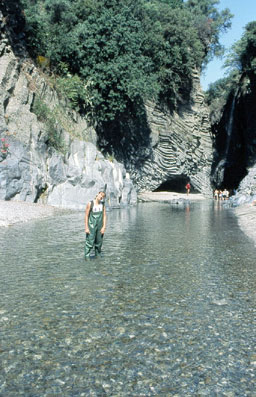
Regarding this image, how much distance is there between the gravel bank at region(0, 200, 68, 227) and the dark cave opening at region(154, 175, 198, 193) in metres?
31.9

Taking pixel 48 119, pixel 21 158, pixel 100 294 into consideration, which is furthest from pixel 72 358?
pixel 48 119

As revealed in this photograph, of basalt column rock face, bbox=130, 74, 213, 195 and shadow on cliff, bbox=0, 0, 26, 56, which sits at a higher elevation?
shadow on cliff, bbox=0, 0, 26, 56

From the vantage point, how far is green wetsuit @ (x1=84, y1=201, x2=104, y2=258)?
10414mm

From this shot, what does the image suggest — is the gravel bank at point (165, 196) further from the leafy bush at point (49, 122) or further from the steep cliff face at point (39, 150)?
the leafy bush at point (49, 122)

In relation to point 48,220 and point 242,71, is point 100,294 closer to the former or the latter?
point 48,220

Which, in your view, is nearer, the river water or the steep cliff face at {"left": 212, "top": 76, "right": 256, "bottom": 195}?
the river water

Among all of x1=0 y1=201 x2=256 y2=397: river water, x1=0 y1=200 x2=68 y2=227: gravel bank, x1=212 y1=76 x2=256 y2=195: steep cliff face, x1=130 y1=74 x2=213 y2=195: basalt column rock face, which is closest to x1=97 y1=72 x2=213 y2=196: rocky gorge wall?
Answer: x1=130 y1=74 x2=213 y2=195: basalt column rock face

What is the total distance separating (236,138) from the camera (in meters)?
53.5

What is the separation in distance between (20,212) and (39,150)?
26.5ft

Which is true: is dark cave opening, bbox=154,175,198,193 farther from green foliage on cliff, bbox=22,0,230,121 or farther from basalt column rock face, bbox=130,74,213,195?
green foliage on cliff, bbox=22,0,230,121

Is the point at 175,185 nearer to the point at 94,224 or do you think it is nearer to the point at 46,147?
the point at 46,147

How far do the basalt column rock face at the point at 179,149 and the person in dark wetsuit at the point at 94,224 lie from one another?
35145mm

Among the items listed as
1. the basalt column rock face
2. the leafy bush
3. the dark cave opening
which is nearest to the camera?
the leafy bush

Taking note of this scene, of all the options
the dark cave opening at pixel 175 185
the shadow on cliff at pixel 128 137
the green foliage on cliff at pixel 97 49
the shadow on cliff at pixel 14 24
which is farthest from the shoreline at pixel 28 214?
the dark cave opening at pixel 175 185
